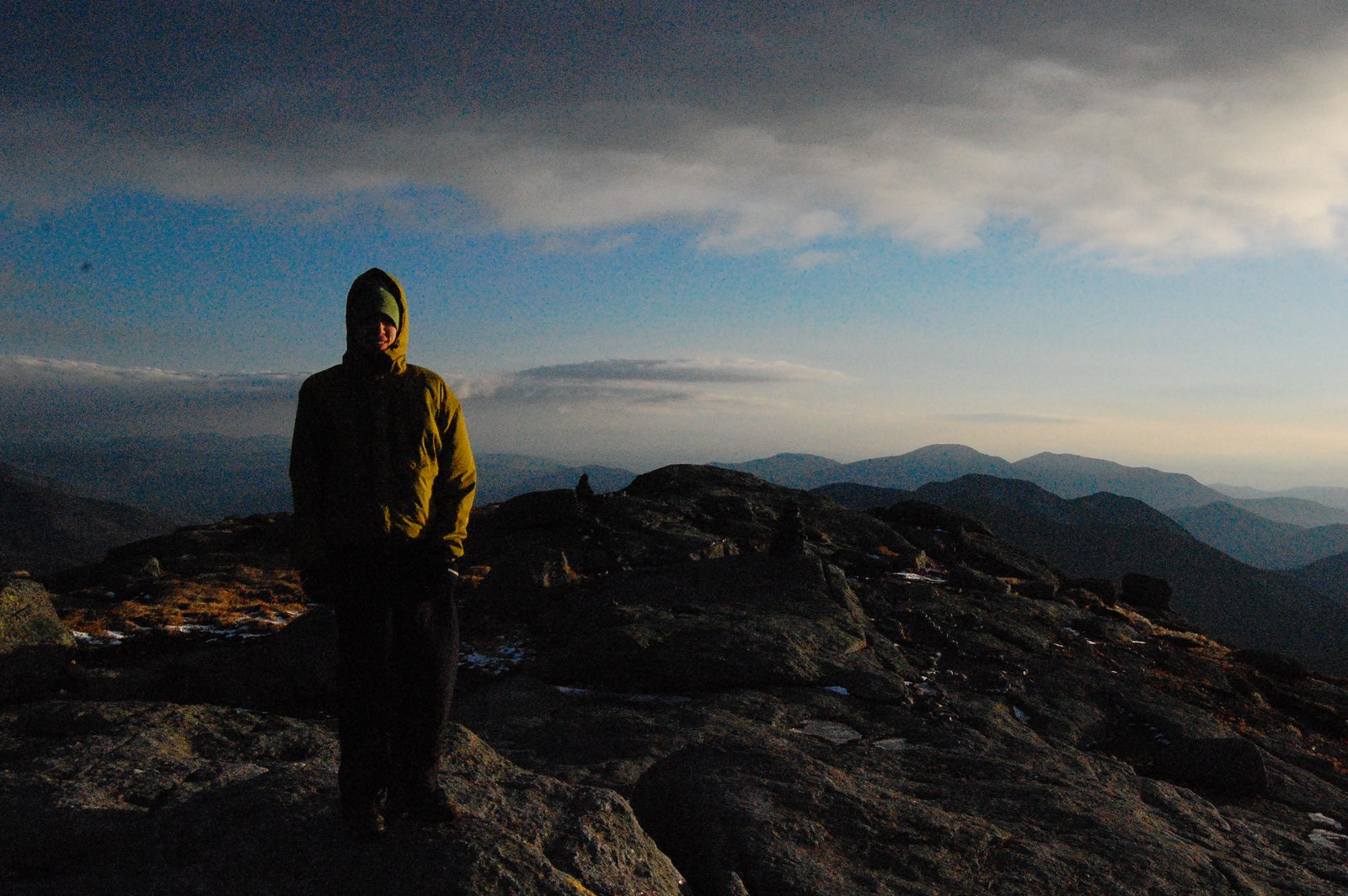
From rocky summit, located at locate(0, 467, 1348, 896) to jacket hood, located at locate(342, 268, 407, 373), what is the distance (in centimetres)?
338

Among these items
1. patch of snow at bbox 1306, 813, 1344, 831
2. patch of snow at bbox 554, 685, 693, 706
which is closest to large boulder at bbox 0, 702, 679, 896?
patch of snow at bbox 554, 685, 693, 706

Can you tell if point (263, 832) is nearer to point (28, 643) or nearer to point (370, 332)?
point (370, 332)

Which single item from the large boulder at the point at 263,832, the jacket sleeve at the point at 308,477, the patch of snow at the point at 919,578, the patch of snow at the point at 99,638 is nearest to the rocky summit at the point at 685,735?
the large boulder at the point at 263,832

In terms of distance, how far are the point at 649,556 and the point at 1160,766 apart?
15.1 metres

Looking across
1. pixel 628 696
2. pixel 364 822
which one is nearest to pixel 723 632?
pixel 628 696

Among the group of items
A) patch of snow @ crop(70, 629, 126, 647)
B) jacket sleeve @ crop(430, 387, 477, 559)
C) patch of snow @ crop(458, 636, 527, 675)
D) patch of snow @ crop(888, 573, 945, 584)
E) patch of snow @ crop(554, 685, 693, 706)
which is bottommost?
patch of snow @ crop(70, 629, 126, 647)

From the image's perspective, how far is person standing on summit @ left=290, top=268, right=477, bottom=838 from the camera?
5.45 meters

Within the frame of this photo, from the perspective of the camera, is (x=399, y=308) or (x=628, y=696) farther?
(x=628, y=696)

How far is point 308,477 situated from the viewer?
5.55 metres

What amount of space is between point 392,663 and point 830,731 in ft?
27.8

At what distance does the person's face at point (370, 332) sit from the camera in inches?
218

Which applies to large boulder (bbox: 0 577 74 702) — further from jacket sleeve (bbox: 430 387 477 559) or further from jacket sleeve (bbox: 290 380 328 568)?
jacket sleeve (bbox: 430 387 477 559)

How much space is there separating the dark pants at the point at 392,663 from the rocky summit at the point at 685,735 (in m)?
0.51

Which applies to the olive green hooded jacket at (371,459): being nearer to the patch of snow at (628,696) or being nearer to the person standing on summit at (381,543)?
the person standing on summit at (381,543)
